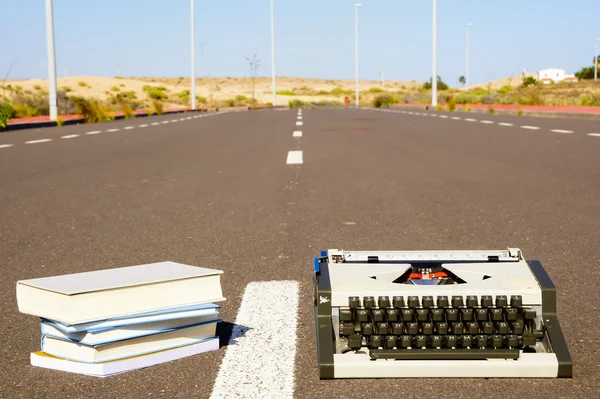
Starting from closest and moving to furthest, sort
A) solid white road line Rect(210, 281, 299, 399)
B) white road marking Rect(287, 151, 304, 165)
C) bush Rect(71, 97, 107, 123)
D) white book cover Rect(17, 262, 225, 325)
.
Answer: solid white road line Rect(210, 281, 299, 399) < white book cover Rect(17, 262, 225, 325) < white road marking Rect(287, 151, 304, 165) < bush Rect(71, 97, 107, 123)

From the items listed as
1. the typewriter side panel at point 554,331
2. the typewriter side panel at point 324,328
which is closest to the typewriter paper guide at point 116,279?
the typewriter side panel at point 324,328

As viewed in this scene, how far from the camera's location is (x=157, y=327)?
9.92 ft

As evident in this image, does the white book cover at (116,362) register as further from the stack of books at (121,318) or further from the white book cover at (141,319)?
the white book cover at (141,319)

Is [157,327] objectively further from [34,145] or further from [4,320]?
[34,145]

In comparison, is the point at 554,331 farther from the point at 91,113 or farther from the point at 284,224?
the point at 91,113

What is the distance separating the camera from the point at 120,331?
294cm

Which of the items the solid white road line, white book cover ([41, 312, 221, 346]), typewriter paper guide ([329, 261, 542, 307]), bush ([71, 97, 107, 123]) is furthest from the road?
A: bush ([71, 97, 107, 123])

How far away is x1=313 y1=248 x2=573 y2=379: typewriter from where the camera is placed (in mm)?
2820

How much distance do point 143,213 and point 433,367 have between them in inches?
173

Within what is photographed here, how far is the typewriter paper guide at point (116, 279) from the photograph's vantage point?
294 cm

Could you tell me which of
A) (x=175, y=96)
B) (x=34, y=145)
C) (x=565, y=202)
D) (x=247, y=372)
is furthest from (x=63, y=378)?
(x=175, y=96)

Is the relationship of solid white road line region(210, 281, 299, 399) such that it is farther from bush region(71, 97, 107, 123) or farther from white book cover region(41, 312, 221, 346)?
bush region(71, 97, 107, 123)

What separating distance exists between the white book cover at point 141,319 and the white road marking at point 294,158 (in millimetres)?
8124

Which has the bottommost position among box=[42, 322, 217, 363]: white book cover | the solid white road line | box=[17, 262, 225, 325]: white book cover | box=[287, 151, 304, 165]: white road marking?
the solid white road line
